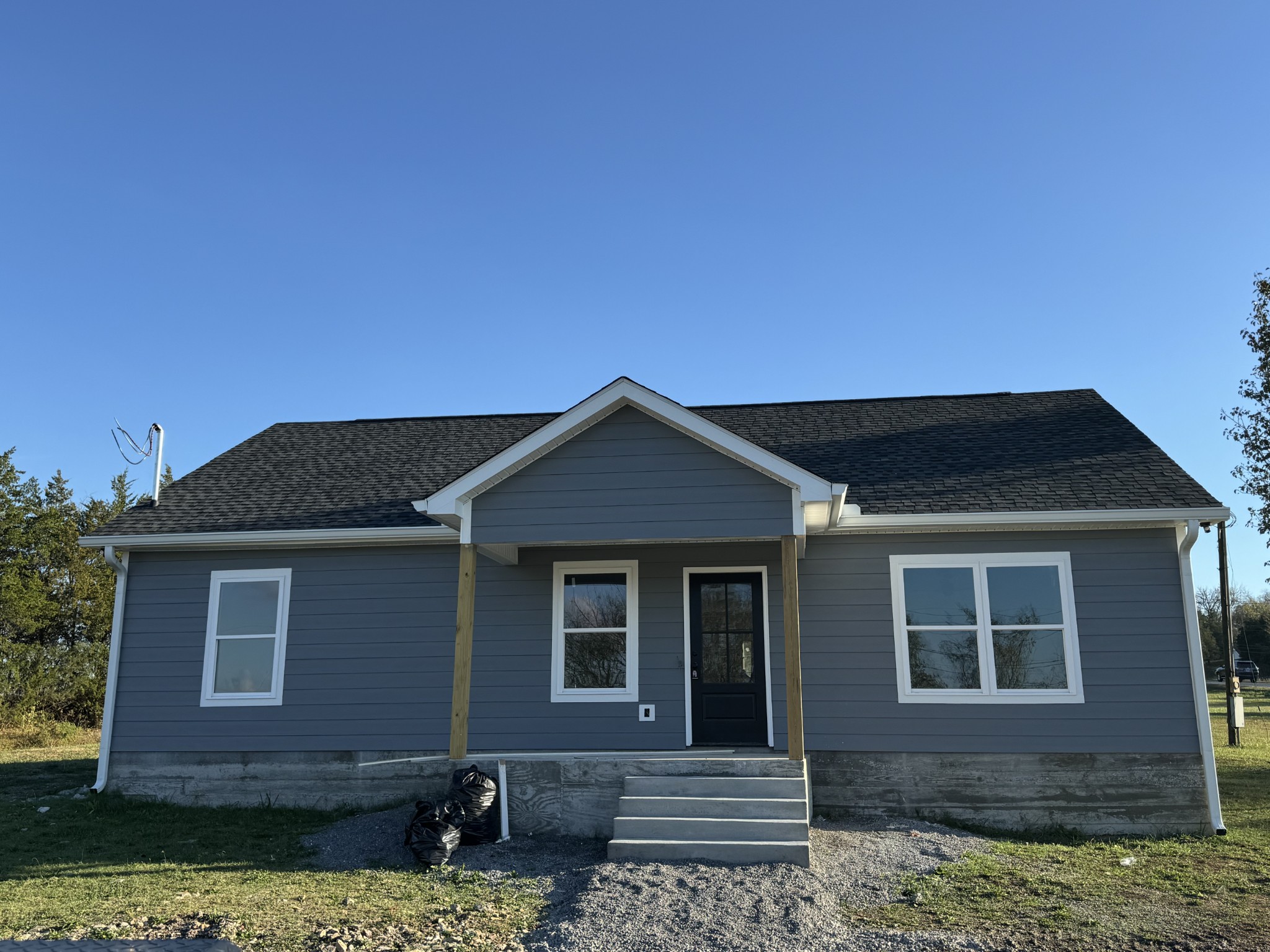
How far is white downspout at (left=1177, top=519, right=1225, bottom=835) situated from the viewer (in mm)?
9070

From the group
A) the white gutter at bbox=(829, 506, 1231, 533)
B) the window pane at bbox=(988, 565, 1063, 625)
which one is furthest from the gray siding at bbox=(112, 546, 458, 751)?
the window pane at bbox=(988, 565, 1063, 625)

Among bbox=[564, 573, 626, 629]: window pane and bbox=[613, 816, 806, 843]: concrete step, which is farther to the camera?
bbox=[564, 573, 626, 629]: window pane

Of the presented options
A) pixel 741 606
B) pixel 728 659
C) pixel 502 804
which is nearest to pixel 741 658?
pixel 728 659

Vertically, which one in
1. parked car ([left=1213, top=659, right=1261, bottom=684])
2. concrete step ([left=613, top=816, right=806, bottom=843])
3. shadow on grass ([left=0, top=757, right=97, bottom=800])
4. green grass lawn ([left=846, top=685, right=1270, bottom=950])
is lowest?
green grass lawn ([left=846, top=685, right=1270, bottom=950])

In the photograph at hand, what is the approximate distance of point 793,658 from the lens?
27.4ft

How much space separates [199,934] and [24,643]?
65.0 feet

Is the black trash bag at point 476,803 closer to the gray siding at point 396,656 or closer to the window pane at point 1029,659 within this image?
the gray siding at point 396,656

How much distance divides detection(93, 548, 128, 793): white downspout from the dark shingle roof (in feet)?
1.28

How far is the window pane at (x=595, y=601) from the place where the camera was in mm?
10484

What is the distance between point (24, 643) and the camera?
21.3 m

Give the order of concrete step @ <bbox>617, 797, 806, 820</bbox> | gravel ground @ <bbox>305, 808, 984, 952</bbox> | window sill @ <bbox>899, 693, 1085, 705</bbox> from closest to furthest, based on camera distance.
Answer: gravel ground @ <bbox>305, 808, 984, 952</bbox>, concrete step @ <bbox>617, 797, 806, 820</bbox>, window sill @ <bbox>899, 693, 1085, 705</bbox>

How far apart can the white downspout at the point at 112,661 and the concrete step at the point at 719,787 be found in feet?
22.1

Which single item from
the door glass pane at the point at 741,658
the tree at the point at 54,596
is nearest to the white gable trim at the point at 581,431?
the door glass pane at the point at 741,658

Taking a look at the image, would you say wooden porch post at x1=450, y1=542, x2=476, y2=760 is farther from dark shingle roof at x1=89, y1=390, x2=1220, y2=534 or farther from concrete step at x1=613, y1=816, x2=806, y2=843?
dark shingle roof at x1=89, y1=390, x2=1220, y2=534
